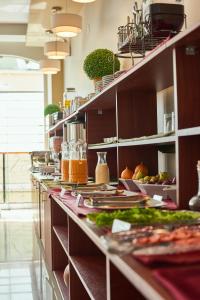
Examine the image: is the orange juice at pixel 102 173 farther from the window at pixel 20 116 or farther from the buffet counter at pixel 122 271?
the window at pixel 20 116

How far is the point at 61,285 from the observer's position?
11.3 ft

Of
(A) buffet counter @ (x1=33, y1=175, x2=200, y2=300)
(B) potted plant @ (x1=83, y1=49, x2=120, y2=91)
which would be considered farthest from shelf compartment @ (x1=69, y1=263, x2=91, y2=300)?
(B) potted plant @ (x1=83, y1=49, x2=120, y2=91)

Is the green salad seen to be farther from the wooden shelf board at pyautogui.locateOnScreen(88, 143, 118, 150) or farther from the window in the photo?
the window

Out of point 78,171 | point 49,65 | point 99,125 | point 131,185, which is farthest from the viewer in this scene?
point 49,65

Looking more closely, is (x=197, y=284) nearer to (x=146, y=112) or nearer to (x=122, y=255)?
(x=122, y=255)

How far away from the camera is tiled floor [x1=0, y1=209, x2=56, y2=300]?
11.8 feet

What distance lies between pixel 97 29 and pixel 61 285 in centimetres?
375

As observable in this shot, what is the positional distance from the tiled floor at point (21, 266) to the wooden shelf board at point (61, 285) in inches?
2.9

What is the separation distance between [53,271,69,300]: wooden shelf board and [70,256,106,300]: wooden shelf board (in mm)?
471

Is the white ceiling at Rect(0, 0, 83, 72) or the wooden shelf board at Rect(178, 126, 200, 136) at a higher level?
the white ceiling at Rect(0, 0, 83, 72)

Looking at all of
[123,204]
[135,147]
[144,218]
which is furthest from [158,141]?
[135,147]

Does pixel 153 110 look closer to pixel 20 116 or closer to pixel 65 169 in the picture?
pixel 65 169

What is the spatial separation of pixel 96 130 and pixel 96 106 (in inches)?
15.7

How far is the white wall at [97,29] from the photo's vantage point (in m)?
4.48
